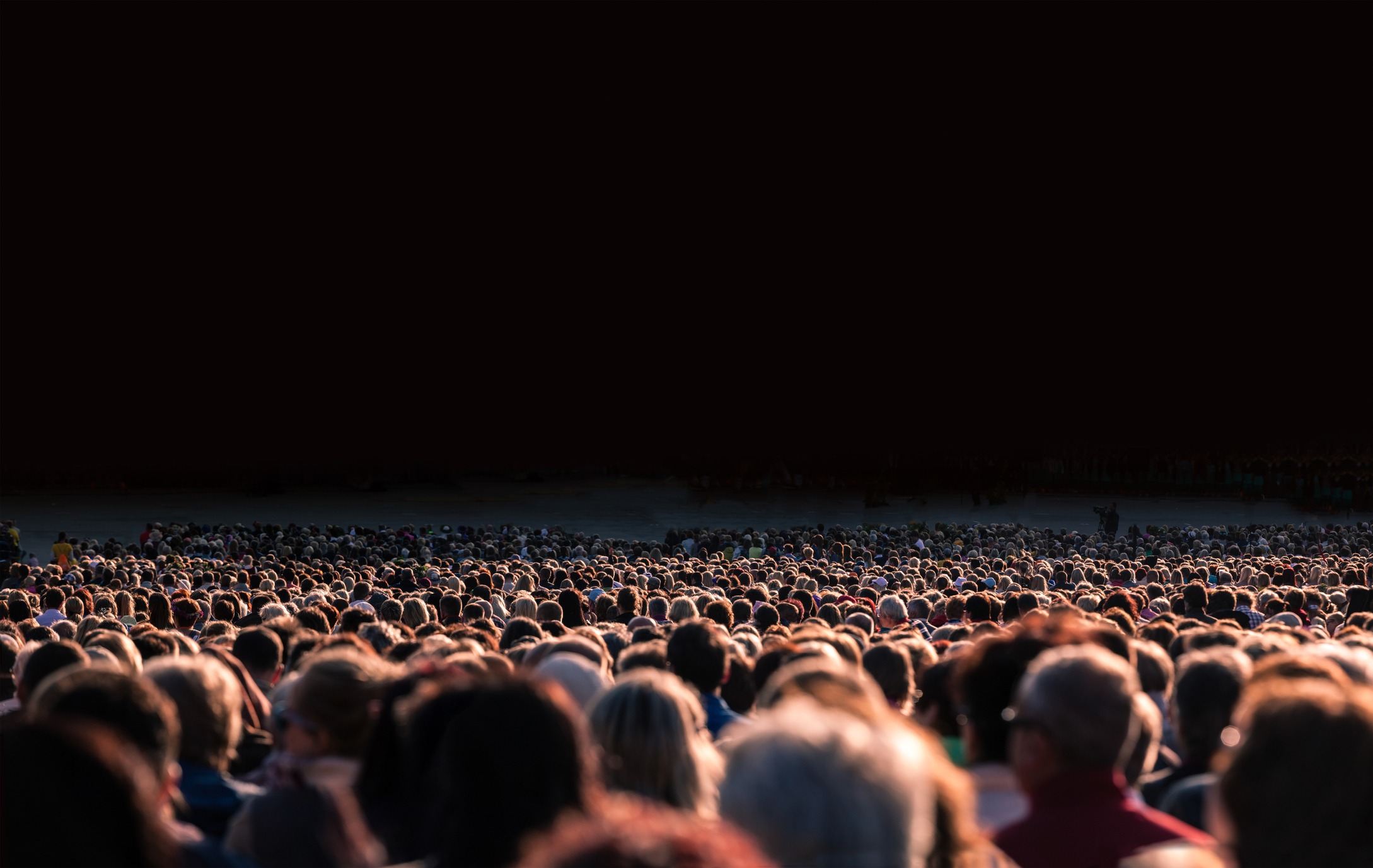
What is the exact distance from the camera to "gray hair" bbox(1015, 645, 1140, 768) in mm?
3408

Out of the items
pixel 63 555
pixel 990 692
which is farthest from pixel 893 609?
pixel 63 555

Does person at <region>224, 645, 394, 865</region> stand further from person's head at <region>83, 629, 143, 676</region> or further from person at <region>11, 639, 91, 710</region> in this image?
person's head at <region>83, 629, 143, 676</region>

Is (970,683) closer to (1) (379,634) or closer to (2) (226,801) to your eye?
(2) (226,801)

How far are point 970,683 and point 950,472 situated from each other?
67.9 meters

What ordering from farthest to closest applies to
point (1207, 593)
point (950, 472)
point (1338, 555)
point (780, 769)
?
1. point (950, 472)
2. point (1338, 555)
3. point (1207, 593)
4. point (780, 769)

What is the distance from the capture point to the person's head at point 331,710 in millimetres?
3959

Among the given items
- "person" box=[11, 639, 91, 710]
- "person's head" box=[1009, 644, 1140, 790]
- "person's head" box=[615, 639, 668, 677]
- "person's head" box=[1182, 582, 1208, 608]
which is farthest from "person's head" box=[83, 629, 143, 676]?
"person's head" box=[1182, 582, 1208, 608]

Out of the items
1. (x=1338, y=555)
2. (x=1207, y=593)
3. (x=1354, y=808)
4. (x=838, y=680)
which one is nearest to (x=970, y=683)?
(x=838, y=680)

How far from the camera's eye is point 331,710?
13.0 feet

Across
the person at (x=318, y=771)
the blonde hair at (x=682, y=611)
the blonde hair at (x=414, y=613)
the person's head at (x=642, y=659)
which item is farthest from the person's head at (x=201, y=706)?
the blonde hair at (x=414, y=613)

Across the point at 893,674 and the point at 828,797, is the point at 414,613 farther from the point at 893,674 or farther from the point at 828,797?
the point at 828,797

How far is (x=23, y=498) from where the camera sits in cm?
6312

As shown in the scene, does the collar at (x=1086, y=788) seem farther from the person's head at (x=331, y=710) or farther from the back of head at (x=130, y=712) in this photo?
the back of head at (x=130, y=712)

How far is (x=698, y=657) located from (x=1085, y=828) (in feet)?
9.00
